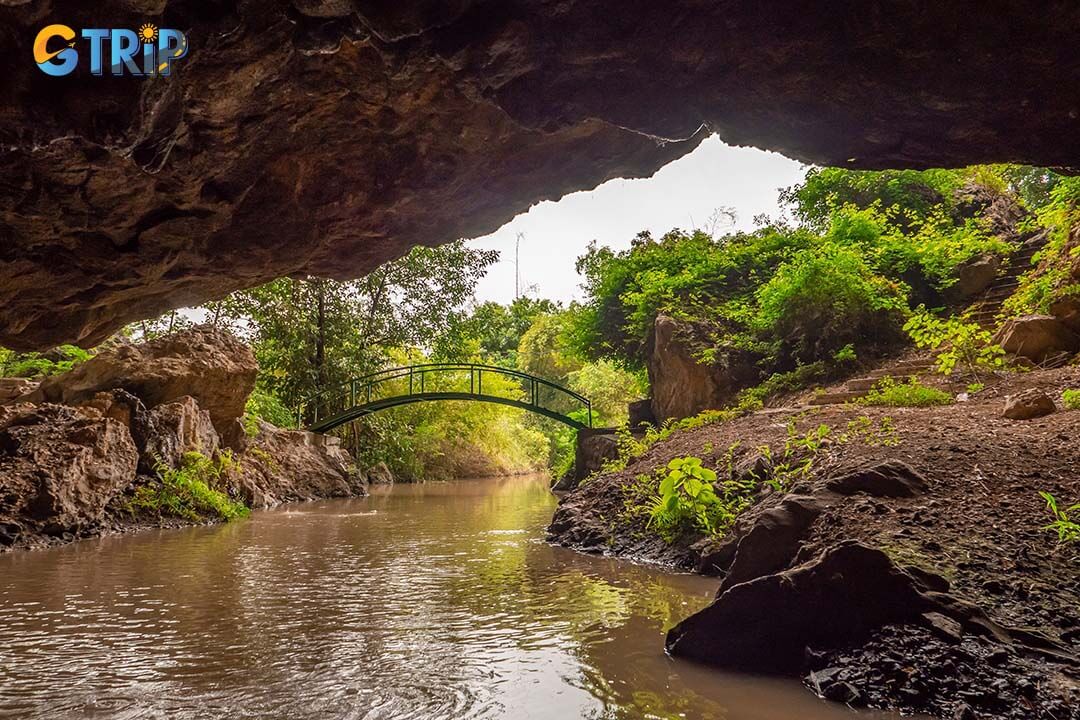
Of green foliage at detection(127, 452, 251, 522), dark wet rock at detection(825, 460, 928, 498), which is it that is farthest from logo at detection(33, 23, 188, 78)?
green foliage at detection(127, 452, 251, 522)

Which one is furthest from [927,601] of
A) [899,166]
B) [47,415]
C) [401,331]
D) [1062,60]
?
[401,331]

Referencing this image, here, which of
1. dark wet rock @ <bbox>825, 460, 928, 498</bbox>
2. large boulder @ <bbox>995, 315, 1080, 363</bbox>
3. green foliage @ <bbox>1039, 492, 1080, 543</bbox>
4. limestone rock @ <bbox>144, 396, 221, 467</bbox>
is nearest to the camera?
green foliage @ <bbox>1039, 492, 1080, 543</bbox>

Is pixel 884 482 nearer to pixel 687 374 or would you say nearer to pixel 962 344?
pixel 962 344

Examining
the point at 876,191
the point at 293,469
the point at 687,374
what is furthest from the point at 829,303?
the point at 293,469

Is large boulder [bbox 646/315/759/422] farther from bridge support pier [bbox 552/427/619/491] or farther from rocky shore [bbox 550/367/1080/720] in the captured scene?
rocky shore [bbox 550/367/1080/720]

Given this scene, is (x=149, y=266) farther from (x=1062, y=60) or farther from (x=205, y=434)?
(x=205, y=434)

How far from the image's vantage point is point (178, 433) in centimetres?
1038

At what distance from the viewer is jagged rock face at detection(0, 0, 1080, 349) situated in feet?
8.54

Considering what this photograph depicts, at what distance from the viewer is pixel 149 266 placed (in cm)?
409

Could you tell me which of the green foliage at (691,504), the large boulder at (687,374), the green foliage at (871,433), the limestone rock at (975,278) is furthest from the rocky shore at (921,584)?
the limestone rock at (975,278)

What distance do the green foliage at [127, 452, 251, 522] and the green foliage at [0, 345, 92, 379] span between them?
3.07 m

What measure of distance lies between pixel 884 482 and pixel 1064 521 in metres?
0.95

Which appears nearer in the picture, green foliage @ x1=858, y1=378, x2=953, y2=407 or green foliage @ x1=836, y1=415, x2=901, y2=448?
green foliage @ x1=836, y1=415, x2=901, y2=448

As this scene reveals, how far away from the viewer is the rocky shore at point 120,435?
773 cm
